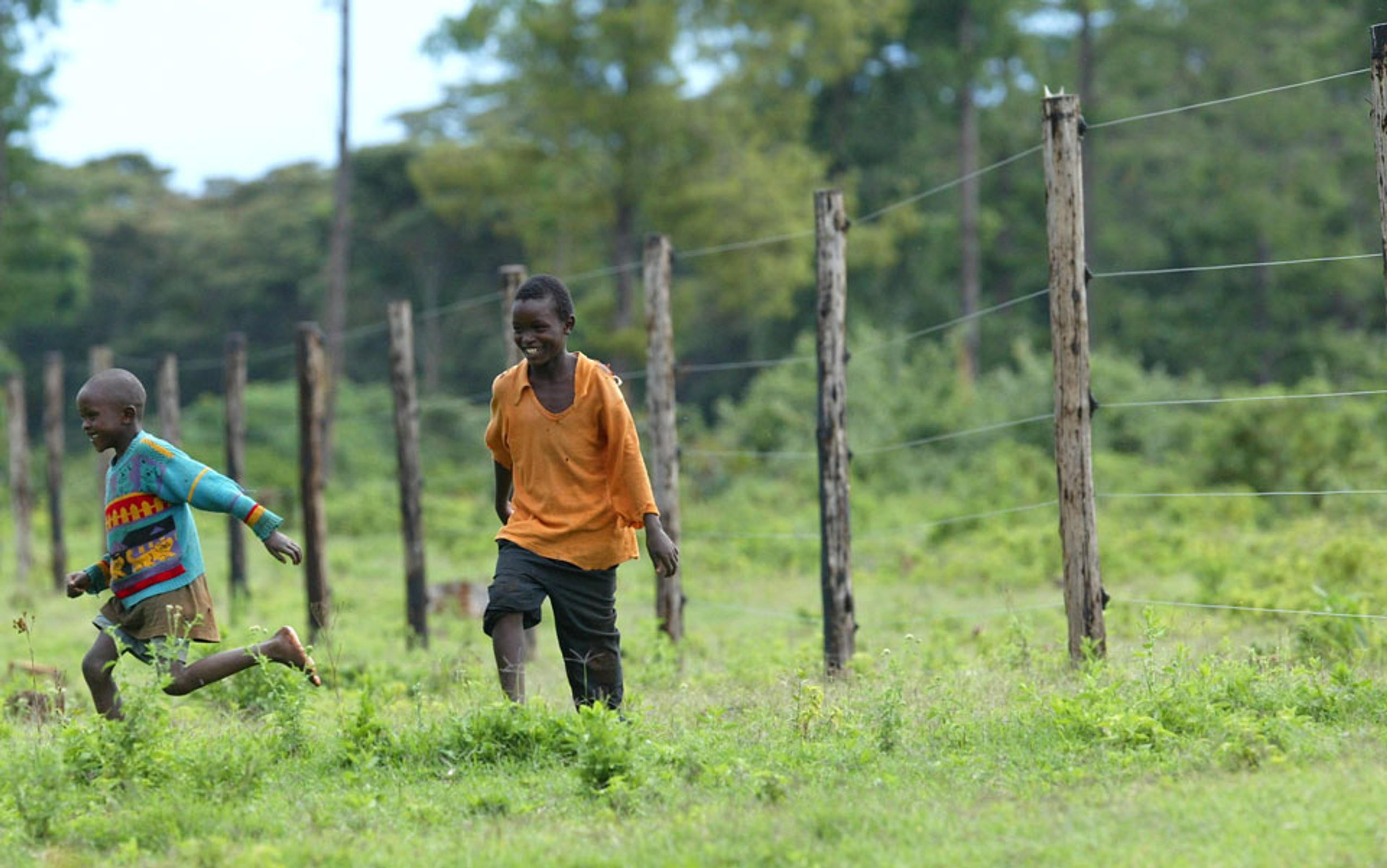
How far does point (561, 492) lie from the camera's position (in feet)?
21.7

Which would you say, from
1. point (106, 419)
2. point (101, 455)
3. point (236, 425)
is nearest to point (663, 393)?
point (106, 419)

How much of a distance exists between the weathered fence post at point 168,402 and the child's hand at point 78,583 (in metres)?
10.9

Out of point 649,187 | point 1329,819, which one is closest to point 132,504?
point 1329,819

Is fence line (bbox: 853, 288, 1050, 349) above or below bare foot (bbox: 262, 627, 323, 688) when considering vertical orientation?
above

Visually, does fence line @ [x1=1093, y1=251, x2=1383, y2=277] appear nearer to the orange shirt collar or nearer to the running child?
the orange shirt collar

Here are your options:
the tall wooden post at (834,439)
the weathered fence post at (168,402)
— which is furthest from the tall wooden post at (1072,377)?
the weathered fence post at (168,402)

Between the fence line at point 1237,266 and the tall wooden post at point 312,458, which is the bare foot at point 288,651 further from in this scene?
the tall wooden post at point 312,458

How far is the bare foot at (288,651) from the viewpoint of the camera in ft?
21.1

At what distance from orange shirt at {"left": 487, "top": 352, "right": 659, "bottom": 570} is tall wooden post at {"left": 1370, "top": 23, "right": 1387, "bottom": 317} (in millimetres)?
3242

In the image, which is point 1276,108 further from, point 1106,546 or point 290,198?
point 290,198

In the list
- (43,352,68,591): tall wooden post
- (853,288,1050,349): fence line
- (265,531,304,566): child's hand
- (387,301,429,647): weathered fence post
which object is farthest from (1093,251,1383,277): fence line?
(43,352,68,591): tall wooden post

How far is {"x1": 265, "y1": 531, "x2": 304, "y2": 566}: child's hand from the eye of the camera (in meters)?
6.22

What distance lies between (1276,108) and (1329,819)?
105 ft

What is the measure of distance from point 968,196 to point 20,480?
20.0 meters
